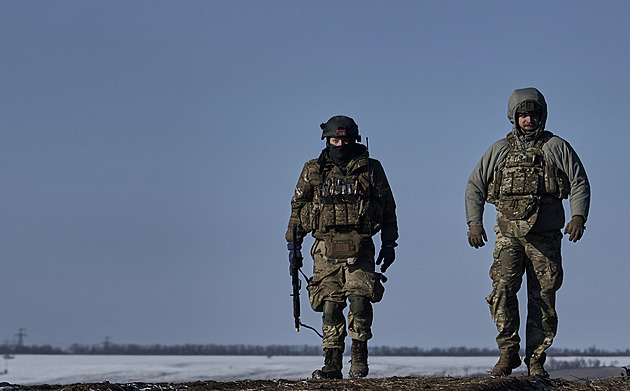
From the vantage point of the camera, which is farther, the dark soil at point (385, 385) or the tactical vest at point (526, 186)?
the tactical vest at point (526, 186)

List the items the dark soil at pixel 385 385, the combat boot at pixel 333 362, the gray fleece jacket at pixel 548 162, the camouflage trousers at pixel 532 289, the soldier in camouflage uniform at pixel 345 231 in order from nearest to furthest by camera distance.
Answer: the dark soil at pixel 385 385, the gray fleece jacket at pixel 548 162, the camouflage trousers at pixel 532 289, the combat boot at pixel 333 362, the soldier in camouflage uniform at pixel 345 231

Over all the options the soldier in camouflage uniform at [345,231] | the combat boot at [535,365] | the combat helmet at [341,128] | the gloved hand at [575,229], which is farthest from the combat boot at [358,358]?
the gloved hand at [575,229]

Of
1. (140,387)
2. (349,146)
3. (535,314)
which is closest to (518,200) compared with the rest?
(535,314)

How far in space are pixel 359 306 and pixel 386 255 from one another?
817mm

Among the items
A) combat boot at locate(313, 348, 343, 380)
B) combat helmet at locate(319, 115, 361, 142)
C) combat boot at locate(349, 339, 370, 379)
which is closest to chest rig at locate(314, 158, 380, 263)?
combat helmet at locate(319, 115, 361, 142)

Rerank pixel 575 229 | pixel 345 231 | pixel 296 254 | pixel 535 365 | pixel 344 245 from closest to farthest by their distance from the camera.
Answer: pixel 575 229
pixel 535 365
pixel 344 245
pixel 345 231
pixel 296 254

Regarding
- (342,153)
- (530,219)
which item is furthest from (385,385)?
(342,153)

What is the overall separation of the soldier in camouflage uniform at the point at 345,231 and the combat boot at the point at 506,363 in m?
1.53

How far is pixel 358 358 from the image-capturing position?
1152 cm

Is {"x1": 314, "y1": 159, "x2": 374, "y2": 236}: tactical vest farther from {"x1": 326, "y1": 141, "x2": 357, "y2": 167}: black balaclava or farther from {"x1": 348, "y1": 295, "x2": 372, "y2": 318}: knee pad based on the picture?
{"x1": 348, "y1": 295, "x2": 372, "y2": 318}: knee pad

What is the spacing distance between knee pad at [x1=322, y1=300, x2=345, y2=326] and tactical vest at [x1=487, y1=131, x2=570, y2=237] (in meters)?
2.17

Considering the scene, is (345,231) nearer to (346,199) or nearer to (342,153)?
(346,199)

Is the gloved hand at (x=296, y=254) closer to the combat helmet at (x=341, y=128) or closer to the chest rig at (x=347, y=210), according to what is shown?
the chest rig at (x=347, y=210)

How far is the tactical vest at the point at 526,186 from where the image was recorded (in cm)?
1123
